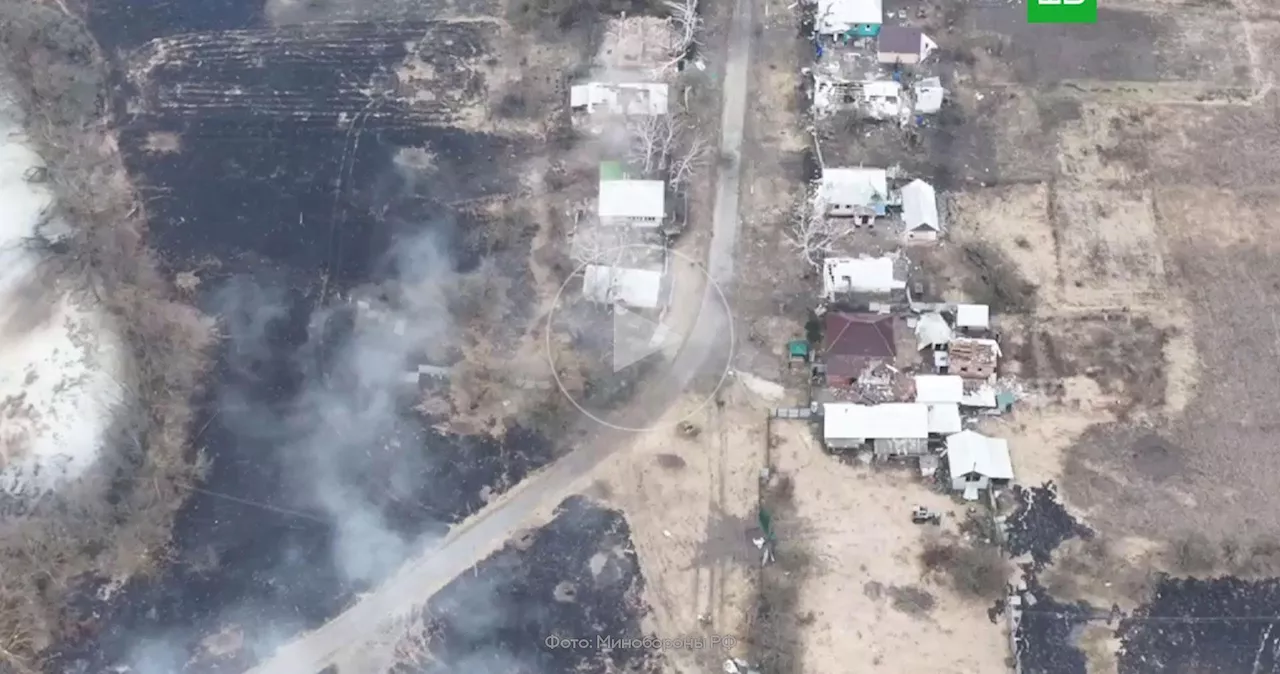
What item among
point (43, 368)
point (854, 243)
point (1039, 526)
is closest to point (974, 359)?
point (1039, 526)

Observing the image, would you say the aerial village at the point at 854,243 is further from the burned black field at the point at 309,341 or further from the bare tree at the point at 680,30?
the burned black field at the point at 309,341

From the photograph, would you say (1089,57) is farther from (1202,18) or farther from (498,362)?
(498,362)

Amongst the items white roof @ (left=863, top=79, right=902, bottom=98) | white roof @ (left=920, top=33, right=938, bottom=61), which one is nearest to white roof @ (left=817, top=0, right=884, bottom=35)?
white roof @ (left=920, top=33, right=938, bottom=61)

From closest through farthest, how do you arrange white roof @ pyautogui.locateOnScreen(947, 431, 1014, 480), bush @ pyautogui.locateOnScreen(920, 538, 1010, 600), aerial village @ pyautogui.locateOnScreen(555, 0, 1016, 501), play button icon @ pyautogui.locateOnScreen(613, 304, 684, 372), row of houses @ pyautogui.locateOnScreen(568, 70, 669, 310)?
bush @ pyautogui.locateOnScreen(920, 538, 1010, 600) → white roof @ pyautogui.locateOnScreen(947, 431, 1014, 480) → aerial village @ pyautogui.locateOnScreen(555, 0, 1016, 501) → play button icon @ pyautogui.locateOnScreen(613, 304, 684, 372) → row of houses @ pyautogui.locateOnScreen(568, 70, 669, 310)

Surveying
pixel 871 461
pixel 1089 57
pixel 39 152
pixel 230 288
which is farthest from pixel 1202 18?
pixel 39 152

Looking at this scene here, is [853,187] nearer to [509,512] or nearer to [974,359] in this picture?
[974,359]

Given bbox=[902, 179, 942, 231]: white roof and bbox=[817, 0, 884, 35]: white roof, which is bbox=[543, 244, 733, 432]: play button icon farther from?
bbox=[817, 0, 884, 35]: white roof

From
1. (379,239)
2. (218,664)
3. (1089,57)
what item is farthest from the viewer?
(1089,57)
